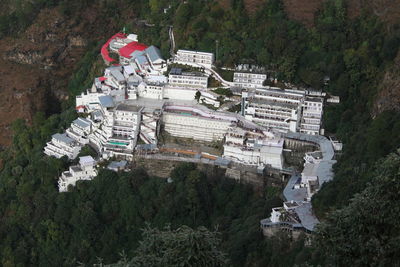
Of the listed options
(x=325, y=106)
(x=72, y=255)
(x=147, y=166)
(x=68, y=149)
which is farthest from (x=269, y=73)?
(x=72, y=255)

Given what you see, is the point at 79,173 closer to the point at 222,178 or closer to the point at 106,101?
the point at 106,101

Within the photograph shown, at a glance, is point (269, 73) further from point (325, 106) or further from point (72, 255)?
point (72, 255)

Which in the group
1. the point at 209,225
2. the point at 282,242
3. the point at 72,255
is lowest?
the point at 72,255

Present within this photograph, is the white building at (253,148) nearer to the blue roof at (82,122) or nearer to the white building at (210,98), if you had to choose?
the white building at (210,98)

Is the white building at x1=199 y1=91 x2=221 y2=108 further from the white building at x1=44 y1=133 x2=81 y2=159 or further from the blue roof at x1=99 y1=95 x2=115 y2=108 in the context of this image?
the white building at x1=44 y1=133 x2=81 y2=159

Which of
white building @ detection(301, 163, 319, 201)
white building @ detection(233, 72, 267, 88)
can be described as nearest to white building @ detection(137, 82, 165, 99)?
white building @ detection(233, 72, 267, 88)

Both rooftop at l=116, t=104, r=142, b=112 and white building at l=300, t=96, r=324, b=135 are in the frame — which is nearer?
white building at l=300, t=96, r=324, b=135
